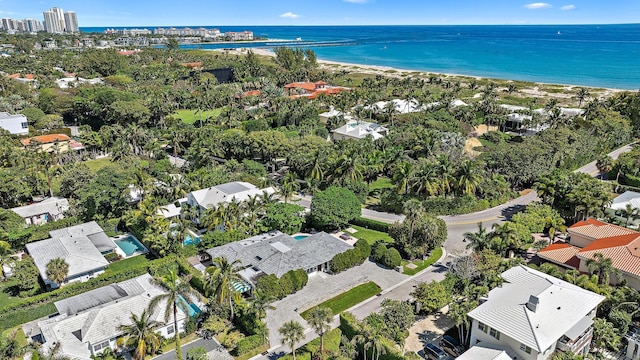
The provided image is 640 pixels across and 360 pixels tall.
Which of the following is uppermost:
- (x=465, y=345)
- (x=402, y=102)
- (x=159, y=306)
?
(x=402, y=102)

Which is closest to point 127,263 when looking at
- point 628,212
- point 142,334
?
point 142,334

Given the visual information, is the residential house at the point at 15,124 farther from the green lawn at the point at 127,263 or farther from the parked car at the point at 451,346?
the parked car at the point at 451,346

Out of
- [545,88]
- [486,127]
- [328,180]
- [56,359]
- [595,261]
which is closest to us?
[56,359]

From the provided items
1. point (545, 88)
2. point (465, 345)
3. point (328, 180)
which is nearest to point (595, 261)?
point (465, 345)

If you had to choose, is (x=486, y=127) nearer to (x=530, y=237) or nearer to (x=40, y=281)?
(x=530, y=237)

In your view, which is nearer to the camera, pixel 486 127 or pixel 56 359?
pixel 56 359

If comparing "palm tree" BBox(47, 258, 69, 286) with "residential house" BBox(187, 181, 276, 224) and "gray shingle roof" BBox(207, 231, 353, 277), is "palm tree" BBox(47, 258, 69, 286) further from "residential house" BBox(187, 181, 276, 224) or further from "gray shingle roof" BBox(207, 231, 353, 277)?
"residential house" BBox(187, 181, 276, 224)
